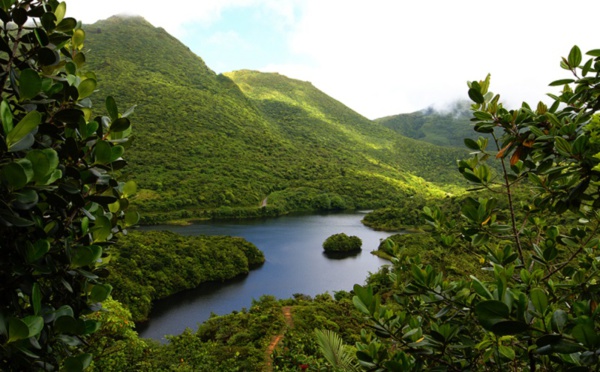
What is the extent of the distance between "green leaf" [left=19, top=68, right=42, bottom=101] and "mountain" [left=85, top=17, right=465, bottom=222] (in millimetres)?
41874

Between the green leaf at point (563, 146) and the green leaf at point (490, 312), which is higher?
the green leaf at point (563, 146)

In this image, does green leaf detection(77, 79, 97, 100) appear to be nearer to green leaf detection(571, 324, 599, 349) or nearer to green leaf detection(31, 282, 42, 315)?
green leaf detection(31, 282, 42, 315)

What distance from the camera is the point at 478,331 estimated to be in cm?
177

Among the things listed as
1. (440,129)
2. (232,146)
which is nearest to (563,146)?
(232,146)

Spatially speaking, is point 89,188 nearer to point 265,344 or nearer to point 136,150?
point 265,344

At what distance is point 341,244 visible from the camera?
38.9 meters

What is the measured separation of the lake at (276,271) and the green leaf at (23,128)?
65.3ft

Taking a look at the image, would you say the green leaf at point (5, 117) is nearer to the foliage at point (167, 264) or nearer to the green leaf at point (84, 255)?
the green leaf at point (84, 255)

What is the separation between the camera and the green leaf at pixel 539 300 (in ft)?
2.91

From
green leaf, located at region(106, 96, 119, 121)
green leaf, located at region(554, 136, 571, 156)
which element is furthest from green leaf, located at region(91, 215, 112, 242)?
green leaf, located at region(554, 136, 571, 156)

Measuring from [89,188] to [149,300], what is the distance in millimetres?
22977

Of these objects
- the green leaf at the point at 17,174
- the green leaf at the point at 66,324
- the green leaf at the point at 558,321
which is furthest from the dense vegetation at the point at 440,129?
the green leaf at the point at 17,174

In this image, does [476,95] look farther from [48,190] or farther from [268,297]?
[268,297]

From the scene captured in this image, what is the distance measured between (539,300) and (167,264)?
2827 cm
